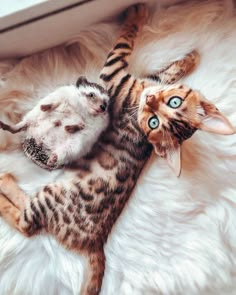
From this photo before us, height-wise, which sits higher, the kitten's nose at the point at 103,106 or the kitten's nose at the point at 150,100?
the kitten's nose at the point at 150,100

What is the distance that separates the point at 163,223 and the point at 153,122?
17 centimetres

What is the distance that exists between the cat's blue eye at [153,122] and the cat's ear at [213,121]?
7 cm

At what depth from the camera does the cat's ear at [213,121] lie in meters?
0.71

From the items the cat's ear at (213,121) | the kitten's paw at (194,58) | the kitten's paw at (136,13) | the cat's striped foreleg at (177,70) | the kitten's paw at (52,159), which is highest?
the kitten's paw at (136,13)

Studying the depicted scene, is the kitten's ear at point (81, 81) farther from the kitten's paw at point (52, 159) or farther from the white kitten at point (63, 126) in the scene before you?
the kitten's paw at point (52, 159)

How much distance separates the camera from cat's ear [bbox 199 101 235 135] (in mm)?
706

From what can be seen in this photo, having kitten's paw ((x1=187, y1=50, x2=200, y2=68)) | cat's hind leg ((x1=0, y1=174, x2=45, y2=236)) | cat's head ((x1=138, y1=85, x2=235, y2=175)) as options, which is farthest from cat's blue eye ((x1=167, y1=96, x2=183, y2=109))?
cat's hind leg ((x1=0, y1=174, x2=45, y2=236))

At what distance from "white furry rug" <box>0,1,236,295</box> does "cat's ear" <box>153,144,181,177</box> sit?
0.03 metres

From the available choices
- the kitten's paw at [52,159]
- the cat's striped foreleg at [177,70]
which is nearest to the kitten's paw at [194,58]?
the cat's striped foreleg at [177,70]

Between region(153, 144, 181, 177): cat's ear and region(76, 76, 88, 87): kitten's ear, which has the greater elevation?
region(76, 76, 88, 87): kitten's ear

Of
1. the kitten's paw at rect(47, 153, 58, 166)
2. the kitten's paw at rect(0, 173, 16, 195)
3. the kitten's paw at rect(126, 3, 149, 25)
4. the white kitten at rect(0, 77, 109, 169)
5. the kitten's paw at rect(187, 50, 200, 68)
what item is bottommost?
the kitten's paw at rect(0, 173, 16, 195)

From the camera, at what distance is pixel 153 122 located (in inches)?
28.5

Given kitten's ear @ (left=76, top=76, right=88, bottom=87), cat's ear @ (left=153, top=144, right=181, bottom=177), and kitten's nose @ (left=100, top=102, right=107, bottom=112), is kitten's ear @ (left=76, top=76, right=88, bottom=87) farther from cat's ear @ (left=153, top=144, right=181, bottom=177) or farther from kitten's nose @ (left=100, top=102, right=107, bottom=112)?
cat's ear @ (left=153, top=144, right=181, bottom=177)

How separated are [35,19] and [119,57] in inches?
6.0
